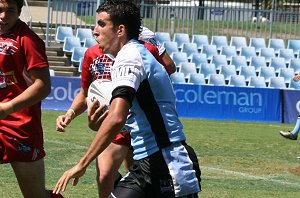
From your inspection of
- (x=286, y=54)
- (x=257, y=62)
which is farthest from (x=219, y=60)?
(x=286, y=54)

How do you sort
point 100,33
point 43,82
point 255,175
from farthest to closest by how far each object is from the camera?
point 255,175 < point 43,82 < point 100,33

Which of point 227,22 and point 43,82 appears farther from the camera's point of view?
point 227,22

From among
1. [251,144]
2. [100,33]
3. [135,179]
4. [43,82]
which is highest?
[100,33]

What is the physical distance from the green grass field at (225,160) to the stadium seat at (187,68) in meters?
4.71

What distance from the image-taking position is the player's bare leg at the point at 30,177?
636 cm

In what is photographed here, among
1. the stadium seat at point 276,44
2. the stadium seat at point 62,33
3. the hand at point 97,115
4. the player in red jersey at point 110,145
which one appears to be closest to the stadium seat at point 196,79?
the stadium seat at point 62,33

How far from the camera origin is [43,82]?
6207 mm

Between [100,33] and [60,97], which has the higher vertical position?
[100,33]

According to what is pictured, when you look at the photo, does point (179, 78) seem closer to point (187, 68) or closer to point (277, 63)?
point (187, 68)

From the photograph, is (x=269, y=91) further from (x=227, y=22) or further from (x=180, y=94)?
(x=227, y=22)

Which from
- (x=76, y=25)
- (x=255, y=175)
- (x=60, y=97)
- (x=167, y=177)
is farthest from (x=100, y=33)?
(x=76, y=25)

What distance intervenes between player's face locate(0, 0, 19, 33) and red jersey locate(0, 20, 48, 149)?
67 mm

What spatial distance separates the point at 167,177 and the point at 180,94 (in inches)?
654

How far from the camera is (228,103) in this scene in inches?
869
